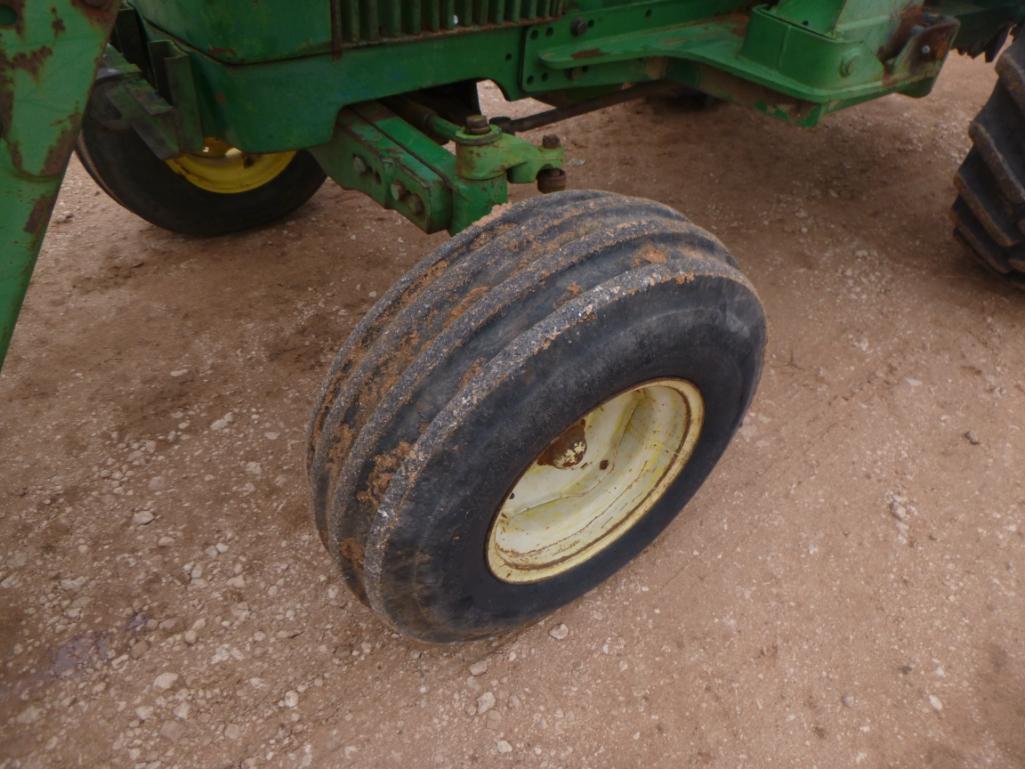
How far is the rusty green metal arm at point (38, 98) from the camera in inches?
46.3

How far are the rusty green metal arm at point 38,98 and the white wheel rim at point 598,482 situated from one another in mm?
1063

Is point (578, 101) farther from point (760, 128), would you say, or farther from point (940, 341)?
point (760, 128)

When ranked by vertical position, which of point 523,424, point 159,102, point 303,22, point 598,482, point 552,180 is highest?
point 303,22

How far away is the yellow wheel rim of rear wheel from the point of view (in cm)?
294

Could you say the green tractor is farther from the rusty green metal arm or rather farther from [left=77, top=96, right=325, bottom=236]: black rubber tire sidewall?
[left=77, top=96, right=325, bottom=236]: black rubber tire sidewall

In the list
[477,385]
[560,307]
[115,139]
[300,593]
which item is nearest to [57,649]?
[300,593]

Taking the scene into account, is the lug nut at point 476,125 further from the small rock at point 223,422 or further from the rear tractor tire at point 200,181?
the small rock at point 223,422

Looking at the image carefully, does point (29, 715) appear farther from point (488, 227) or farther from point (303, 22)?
point (303, 22)

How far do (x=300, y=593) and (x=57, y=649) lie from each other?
0.57 meters

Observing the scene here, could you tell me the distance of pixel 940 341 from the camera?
118 inches

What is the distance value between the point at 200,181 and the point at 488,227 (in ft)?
6.02

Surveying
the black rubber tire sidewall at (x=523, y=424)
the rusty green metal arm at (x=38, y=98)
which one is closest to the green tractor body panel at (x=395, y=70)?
the rusty green metal arm at (x=38, y=98)

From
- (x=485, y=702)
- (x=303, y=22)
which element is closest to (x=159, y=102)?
(x=303, y=22)

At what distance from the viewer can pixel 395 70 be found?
6.51 feet
